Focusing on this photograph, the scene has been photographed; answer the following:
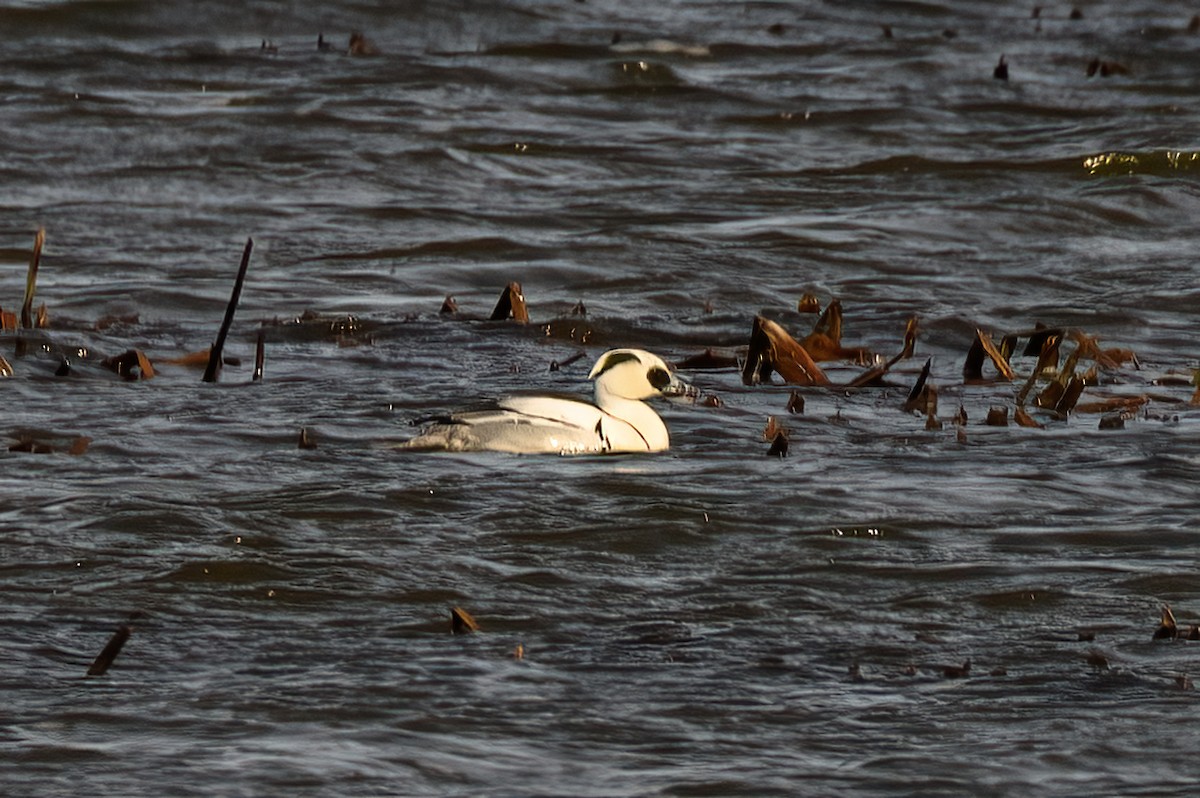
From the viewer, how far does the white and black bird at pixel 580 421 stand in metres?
8.88

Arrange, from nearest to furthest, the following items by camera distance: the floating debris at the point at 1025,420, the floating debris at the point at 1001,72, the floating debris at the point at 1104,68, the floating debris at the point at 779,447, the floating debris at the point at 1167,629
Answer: the floating debris at the point at 1167,629, the floating debris at the point at 779,447, the floating debris at the point at 1025,420, the floating debris at the point at 1001,72, the floating debris at the point at 1104,68

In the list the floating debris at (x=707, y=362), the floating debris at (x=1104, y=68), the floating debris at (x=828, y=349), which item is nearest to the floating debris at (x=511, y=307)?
the floating debris at (x=707, y=362)

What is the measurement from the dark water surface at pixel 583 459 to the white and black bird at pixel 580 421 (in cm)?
12

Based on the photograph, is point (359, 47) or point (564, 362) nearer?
point (564, 362)

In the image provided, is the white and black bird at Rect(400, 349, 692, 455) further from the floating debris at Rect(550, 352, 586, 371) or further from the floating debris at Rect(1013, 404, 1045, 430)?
the floating debris at Rect(1013, 404, 1045, 430)

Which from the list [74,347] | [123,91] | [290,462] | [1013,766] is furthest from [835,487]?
[123,91]

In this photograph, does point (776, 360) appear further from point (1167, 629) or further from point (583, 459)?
point (1167, 629)

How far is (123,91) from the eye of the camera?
720 inches

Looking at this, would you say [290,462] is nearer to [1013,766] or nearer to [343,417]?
[343,417]

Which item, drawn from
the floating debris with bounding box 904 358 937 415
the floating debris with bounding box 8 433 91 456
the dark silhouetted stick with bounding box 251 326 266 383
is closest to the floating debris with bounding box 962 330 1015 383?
the floating debris with bounding box 904 358 937 415

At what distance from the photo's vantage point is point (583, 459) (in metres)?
9.05

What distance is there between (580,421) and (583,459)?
15cm

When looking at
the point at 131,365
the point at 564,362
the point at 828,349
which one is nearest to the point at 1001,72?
the point at 828,349

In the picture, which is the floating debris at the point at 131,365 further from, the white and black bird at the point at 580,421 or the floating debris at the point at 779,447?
the floating debris at the point at 779,447
